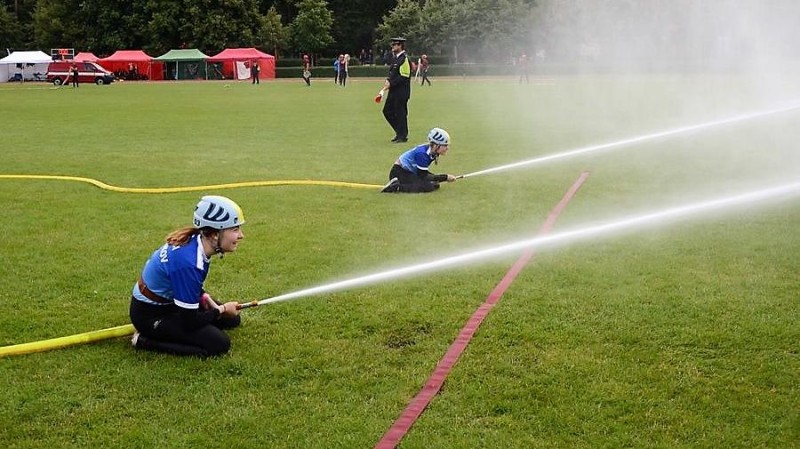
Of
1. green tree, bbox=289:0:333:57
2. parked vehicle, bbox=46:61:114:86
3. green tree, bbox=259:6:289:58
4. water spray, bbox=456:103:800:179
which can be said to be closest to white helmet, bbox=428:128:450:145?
water spray, bbox=456:103:800:179

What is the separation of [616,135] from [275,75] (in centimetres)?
6199

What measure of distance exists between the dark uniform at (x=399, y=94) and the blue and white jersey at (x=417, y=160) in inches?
275

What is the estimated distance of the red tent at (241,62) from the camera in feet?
249

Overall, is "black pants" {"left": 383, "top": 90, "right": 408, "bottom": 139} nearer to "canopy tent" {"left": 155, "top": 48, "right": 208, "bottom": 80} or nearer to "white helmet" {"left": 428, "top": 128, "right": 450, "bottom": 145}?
"white helmet" {"left": 428, "top": 128, "right": 450, "bottom": 145}

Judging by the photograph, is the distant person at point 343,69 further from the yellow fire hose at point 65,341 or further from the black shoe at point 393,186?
the yellow fire hose at point 65,341

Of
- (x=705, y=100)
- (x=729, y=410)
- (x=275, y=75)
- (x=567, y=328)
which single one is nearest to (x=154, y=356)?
(x=567, y=328)

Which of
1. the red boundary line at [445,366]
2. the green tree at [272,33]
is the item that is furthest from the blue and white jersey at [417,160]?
the green tree at [272,33]

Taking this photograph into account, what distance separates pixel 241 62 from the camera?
76.2 m

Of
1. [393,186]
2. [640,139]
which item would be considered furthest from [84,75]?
[393,186]

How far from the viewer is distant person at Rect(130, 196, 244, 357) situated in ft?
19.9

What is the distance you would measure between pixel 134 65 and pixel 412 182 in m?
71.0

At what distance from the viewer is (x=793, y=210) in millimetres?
11188

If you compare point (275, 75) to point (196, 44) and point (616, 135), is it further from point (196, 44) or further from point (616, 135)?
point (616, 135)

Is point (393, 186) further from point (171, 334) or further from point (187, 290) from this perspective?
point (187, 290)
